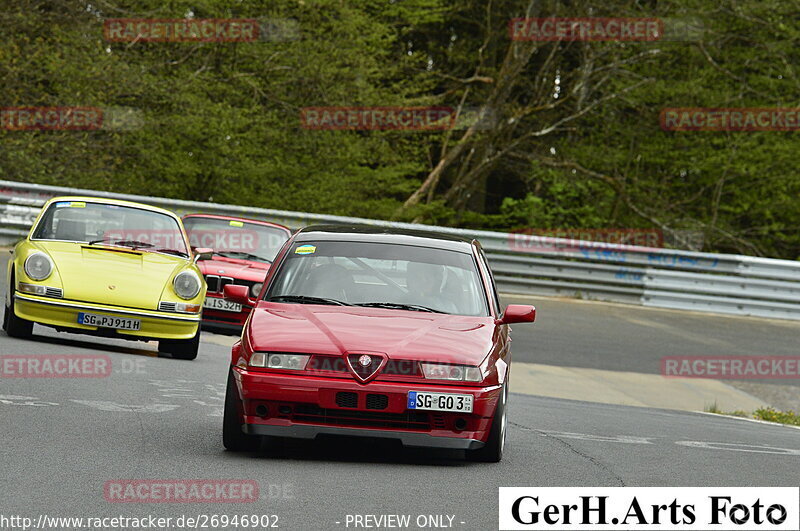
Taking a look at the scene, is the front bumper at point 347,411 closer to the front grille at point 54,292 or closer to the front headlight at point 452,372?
the front headlight at point 452,372

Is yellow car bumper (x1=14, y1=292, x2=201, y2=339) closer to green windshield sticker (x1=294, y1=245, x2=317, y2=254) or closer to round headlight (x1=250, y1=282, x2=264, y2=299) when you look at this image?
round headlight (x1=250, y1=282, x2=264, y2=299)

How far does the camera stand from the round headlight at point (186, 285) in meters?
12.6

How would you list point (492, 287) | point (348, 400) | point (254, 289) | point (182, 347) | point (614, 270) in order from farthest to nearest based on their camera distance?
point (614, 270) < point (254, 289) < point (182, 347) < point (492, 287) < point (348, 400)

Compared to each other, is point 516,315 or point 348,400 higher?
point 516,315

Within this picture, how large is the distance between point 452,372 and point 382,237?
1558 mm

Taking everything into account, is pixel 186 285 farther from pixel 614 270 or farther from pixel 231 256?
pixel 614 270

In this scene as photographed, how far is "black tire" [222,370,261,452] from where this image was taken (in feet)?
24.5

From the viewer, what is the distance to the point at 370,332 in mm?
7520

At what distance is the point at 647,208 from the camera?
3297 centimetres

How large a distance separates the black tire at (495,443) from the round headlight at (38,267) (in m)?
5.69

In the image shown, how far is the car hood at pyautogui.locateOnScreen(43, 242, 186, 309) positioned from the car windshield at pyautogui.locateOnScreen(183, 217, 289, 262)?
3.64 metres

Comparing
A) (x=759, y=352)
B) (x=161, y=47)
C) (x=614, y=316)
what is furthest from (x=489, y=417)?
(x=161, y=47)
